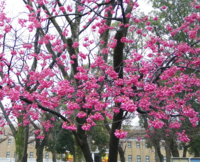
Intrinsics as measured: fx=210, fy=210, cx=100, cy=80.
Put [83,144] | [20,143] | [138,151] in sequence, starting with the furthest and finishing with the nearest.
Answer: [138,151] → [20,143] → [83,144]

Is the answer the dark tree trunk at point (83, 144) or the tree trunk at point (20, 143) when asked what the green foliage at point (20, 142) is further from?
the dark tree trunk at point (83, 144)

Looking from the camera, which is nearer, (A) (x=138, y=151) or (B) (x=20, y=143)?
(B) (x=20, y=143)

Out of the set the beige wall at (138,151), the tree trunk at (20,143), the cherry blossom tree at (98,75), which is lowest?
the beige wall at (138,151)

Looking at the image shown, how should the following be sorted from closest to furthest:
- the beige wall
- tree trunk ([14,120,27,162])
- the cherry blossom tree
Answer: the cherry blossom tree < tree trunk ([14,120,27,162]) < the beige wall

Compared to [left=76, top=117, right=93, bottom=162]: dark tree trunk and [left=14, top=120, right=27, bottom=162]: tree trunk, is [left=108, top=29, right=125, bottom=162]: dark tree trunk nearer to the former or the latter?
[left=76, top=117, right=93, bottom=162]: dark tree trunk

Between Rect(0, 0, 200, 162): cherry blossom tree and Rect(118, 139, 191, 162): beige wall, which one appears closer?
Rect(0, 0, 200, 162): cherry blossom tree

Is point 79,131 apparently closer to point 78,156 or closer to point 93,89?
point 78,156

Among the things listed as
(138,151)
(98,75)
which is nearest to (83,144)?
(98,75)

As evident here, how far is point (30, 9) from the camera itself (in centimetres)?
821

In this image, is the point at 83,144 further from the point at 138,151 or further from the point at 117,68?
the point at 138,151

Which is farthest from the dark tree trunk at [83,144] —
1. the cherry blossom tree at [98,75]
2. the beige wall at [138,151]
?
the beige wall at [138,151]

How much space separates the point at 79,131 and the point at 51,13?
15.8 ft

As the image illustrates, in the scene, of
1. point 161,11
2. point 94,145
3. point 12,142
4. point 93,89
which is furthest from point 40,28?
point 12,142

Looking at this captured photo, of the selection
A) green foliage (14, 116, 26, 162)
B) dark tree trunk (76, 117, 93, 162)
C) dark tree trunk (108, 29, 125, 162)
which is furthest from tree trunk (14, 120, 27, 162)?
dark tree trunk (108, 29, 125, 162)
